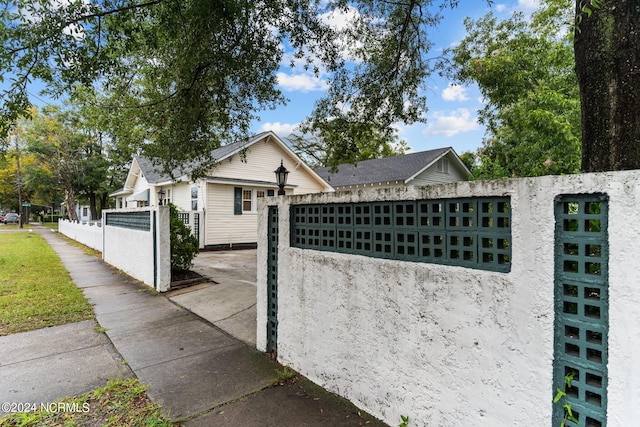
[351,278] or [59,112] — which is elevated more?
[59,112]

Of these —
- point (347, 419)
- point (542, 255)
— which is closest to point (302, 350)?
point (347, 419)

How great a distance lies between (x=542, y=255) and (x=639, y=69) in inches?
69.1

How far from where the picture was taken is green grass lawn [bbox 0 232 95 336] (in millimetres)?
5035

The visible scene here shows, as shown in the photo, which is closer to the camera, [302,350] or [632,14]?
[632,14]

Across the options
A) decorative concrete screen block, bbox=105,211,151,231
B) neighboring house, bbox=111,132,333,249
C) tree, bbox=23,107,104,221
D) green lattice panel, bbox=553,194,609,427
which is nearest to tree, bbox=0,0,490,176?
decorative concrete screen block, bbox=105,211,151,231

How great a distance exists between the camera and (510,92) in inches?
405

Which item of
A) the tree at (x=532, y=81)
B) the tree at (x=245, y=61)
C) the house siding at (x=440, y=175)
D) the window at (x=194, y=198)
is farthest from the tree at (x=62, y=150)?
the tree at (x=532, y=81)

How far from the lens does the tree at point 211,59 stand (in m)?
4.01

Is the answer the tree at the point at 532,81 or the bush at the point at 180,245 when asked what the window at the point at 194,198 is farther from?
the tree at the point at 532,81

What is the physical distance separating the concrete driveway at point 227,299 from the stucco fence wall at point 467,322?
179 cm

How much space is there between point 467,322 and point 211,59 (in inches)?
203

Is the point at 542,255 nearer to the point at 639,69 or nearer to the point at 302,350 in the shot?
the point at 639,69

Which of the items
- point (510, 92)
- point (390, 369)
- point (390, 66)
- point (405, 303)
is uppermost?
point (510, 92)

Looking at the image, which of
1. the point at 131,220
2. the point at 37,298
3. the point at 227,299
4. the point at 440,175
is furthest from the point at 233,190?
the point at 440,175
